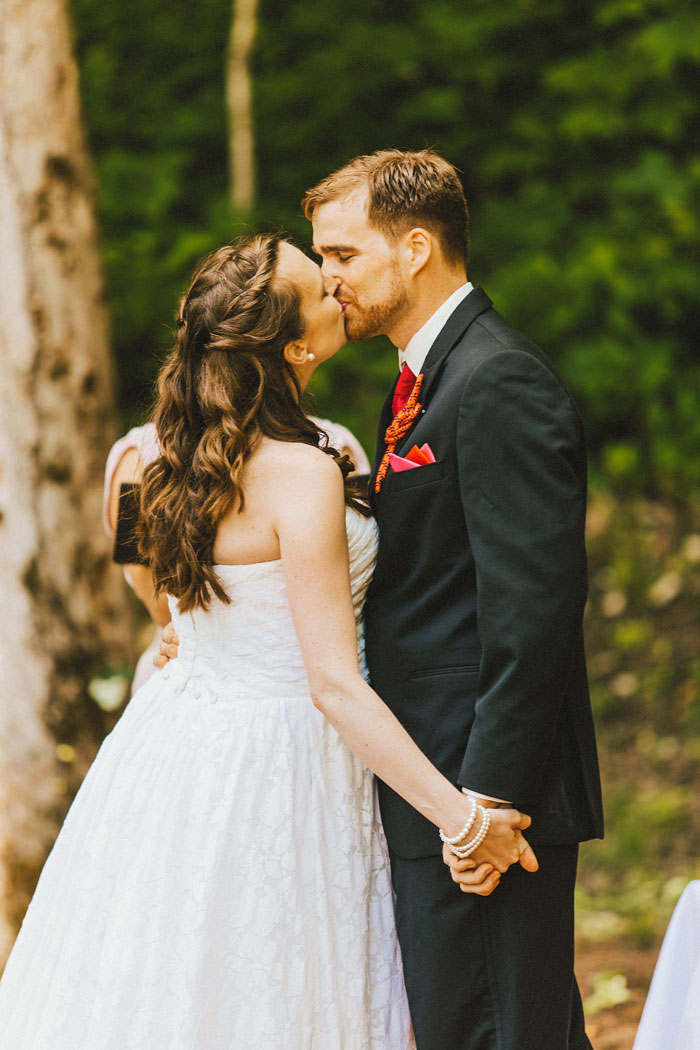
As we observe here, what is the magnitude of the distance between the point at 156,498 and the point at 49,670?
5.48ft

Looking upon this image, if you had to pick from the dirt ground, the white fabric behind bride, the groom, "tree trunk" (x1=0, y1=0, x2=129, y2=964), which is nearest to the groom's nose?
the groom

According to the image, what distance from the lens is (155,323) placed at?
6.87 m

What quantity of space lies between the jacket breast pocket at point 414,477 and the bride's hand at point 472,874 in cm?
72

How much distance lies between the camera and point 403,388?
7.85 ft

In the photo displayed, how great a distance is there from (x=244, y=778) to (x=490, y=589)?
0.63m

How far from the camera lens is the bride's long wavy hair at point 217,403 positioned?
2.13 meters

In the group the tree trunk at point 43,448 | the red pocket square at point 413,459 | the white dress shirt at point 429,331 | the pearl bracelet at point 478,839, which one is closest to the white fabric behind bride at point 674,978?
the pearl bracelet at point 478,839

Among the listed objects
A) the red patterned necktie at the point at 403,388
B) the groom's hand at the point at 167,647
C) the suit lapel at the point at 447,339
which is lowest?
the groom's hand at the point at 167,647

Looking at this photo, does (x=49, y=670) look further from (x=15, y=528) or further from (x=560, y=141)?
(x=560, y=141)

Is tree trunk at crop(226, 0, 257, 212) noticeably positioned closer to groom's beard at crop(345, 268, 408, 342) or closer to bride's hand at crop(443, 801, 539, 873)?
groom's beard at crop(345, 268, 408, 342)

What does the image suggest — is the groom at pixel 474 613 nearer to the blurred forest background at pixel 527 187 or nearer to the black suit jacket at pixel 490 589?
the black suit jacket at pixel 490 589

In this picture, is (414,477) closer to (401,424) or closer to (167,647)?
(401,424)

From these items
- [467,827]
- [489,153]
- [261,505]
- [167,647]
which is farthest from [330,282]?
[489,153]

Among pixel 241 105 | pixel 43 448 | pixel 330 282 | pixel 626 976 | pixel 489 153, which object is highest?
pixel 241 105
